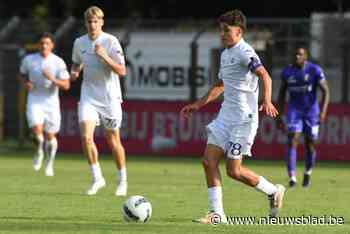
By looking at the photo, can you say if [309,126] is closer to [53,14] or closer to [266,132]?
[266,132]

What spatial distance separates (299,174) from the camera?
2322cm

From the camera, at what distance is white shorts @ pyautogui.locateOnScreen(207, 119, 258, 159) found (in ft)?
43.3

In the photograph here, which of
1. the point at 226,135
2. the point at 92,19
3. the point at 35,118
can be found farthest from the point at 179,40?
the point at 226,135

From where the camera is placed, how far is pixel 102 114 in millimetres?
16859

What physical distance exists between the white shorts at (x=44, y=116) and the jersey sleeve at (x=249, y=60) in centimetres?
922

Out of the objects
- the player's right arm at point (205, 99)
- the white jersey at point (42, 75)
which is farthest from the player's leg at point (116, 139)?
the white jersey at point (42, 75)

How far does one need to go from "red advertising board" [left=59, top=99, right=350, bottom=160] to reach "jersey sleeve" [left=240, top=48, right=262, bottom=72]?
14.5 meters

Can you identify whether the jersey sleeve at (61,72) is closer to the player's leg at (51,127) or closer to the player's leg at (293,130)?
the player's leg at (51,127)

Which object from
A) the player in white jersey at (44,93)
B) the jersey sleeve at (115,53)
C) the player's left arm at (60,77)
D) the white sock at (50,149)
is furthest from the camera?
the player in white jersey at (44,93)

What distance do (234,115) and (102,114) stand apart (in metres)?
3.92

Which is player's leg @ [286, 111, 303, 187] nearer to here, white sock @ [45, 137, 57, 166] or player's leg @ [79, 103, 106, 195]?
player's leg @ [79, 103, 106, 195]

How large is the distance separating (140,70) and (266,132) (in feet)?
16.2

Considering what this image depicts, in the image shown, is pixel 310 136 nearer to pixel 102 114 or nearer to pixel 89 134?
pixel 102 114

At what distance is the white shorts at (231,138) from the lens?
43.3 ft
